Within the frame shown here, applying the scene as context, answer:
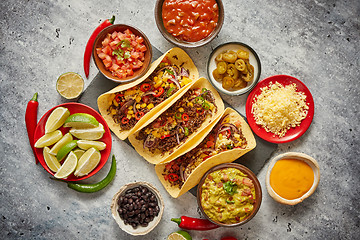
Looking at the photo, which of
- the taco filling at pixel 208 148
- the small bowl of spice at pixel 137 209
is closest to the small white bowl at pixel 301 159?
the taco filling at pixel 208 148

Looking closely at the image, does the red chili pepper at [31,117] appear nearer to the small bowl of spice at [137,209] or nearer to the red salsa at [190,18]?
the small bowl of spice at [137,209]

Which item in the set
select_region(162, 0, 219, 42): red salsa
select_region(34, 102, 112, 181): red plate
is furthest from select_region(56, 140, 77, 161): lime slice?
select_region(162, 0, 219, 42): red salsa

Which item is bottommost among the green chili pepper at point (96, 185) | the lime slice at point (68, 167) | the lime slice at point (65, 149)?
the green chili pepper at point (96, 185)

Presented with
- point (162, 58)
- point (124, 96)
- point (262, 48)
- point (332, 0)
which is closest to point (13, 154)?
point (124, 96)

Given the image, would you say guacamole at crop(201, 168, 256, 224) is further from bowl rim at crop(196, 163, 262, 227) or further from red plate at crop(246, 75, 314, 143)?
red plate at crop(246, 75, 314, 143)

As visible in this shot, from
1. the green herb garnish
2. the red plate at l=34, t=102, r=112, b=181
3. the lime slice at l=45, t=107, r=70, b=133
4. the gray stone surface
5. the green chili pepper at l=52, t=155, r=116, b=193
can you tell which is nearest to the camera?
the green herb garnish

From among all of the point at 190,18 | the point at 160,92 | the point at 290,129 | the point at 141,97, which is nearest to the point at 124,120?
the point at 141,97

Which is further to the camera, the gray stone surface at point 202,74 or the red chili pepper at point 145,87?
the gray stone surface at point 202,74
